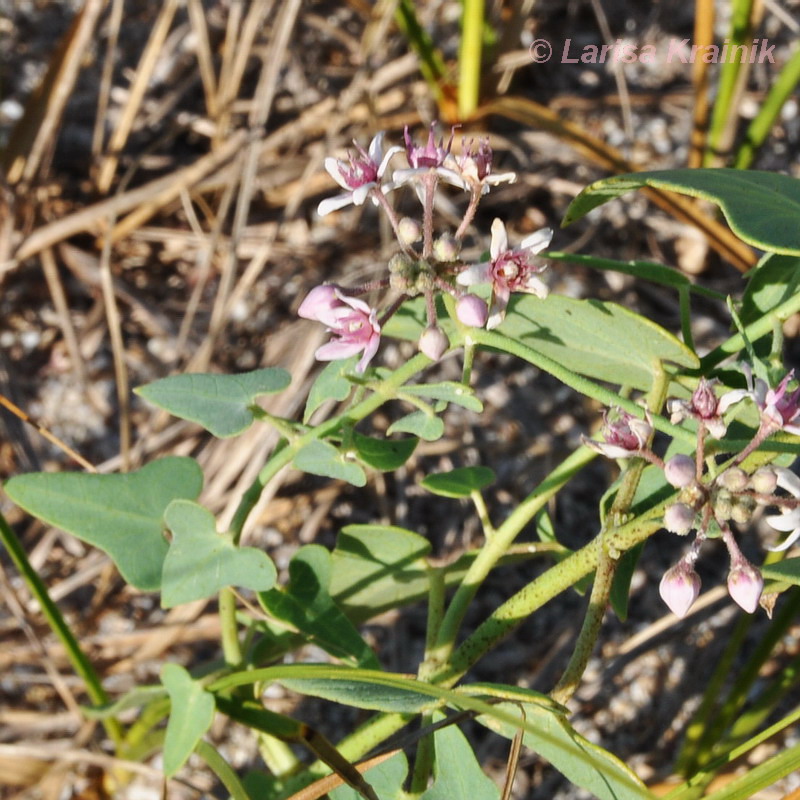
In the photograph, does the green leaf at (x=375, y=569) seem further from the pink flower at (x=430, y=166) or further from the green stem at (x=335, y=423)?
the pink flower at (x=430, y=166)

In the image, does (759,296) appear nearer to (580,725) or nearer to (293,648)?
(293,648)

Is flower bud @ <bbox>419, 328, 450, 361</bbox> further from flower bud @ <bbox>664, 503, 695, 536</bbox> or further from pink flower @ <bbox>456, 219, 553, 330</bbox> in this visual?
flower bud @ <bbox>664, 503, 695, 536</bbox>

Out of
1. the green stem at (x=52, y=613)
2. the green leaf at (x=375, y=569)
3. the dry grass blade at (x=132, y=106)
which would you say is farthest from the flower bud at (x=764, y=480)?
the dry grass blade at (x=132, y=106)

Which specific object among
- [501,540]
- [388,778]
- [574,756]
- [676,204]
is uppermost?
[676,204]

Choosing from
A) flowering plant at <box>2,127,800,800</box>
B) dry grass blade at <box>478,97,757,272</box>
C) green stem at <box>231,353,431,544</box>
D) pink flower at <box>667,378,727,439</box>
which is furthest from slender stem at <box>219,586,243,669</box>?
dry grass blade at <box>478,97,757,272</box>

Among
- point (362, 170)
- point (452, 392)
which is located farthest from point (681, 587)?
point (362, 170)

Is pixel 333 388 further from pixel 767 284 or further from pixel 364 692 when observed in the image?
pixel 767 284
